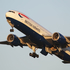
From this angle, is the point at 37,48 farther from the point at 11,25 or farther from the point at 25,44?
the point at 11,25

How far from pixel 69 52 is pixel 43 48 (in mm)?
6651

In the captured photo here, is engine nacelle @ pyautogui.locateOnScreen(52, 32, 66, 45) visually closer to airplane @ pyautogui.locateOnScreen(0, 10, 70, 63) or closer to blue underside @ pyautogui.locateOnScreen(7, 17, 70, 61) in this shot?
airplane @ pyautogui.locateOnScreen(0, 10, 70, 63)

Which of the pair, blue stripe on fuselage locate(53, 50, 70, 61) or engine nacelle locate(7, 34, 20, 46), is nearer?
engine nacelle locate(7, 34, 20, 46)

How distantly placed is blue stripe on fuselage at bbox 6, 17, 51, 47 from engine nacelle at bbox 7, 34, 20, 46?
3960 millimetres

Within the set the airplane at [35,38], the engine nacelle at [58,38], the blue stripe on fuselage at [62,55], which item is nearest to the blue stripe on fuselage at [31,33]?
the airplane at [35,38]

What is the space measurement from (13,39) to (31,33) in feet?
17.1

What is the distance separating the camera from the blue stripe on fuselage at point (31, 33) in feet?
160

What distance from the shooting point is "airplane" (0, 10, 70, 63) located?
49031mm

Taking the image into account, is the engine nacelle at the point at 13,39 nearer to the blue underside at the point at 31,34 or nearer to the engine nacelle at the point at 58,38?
the blue underside at the point at 31,34

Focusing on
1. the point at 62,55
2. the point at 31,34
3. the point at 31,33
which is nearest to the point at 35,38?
the point at 31,34

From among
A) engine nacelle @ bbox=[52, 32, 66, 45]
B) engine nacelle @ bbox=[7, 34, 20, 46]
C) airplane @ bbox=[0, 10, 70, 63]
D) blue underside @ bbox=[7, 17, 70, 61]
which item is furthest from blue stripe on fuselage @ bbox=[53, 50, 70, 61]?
engine nacelle @ bbox=[7, 34, 20, 46]

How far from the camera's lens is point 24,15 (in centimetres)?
5041

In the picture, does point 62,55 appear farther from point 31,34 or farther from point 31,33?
point 31,33

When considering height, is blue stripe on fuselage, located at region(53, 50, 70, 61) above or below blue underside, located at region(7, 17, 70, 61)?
below
